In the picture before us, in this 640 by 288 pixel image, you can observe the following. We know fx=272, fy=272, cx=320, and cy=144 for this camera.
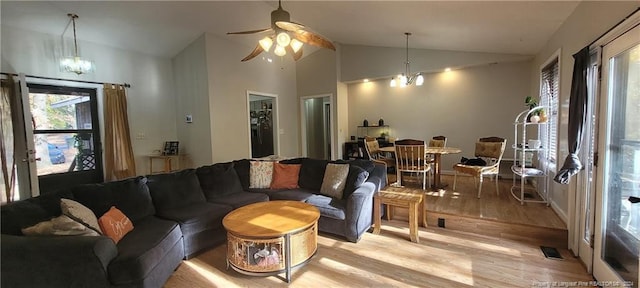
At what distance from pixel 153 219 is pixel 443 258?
2.91 meters

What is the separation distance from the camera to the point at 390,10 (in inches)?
138

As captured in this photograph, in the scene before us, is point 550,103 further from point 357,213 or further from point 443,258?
point 357,213

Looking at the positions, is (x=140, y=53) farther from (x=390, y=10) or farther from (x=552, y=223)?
(x=552, y=223)

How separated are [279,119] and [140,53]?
9.82 ft

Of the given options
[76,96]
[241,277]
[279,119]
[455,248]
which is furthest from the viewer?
[279,119]

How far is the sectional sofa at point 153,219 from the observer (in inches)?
70.1

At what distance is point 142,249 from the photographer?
6.81 feet

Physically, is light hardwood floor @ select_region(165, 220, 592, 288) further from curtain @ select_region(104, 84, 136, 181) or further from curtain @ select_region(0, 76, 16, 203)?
curtain @ select_region(104, 84, 136, 181)

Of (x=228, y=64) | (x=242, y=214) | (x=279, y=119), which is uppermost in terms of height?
(x=228, y=64)

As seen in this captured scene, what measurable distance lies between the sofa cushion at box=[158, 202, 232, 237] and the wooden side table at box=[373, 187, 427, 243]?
1745 mm

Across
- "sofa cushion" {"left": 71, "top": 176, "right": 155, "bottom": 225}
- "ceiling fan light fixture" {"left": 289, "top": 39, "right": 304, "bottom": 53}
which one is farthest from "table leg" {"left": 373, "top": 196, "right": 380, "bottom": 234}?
"sofa cushion" {"left": 71, "top": 176, "right": 155, "bottom": 225}

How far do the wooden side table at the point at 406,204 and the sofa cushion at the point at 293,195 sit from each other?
861 millimetres

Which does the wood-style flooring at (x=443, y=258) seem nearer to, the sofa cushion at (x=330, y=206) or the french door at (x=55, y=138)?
the sofa cushion at (x=330, y=206)

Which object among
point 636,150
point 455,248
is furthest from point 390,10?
point 455,248
